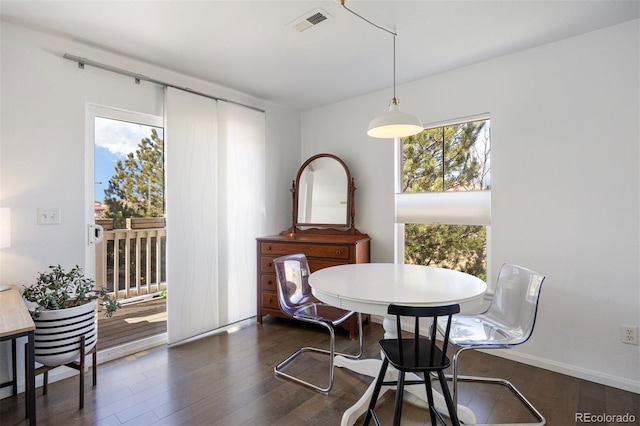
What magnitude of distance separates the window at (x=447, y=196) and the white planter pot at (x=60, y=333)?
2.60 meters

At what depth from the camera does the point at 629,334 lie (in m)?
2.11

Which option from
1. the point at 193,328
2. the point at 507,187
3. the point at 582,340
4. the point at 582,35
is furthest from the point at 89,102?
the point at 582,340

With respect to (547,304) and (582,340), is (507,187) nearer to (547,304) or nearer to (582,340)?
(547,304)

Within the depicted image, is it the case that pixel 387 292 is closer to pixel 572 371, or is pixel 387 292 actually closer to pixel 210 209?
pixel 572 371

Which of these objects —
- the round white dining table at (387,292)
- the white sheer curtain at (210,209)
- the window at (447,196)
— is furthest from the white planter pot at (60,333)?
the window at (447,196)

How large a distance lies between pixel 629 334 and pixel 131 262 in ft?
12.5

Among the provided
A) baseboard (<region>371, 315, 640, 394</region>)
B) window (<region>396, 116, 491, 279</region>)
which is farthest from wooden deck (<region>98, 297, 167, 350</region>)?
baseboard (<region>371, 315, 640, 394</region>)

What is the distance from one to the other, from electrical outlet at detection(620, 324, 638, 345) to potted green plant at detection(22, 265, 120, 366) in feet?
10.8

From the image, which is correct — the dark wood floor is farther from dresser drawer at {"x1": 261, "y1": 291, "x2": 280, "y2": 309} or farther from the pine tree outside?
the pine tree outside

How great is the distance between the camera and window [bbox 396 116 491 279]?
2.80 metres

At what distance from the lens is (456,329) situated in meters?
1.99

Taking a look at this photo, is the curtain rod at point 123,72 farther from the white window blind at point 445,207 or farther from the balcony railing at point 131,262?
the white window blind at point 445,207

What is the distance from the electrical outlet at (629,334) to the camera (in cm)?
209

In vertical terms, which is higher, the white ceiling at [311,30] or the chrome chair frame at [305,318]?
the white ceiling at [311,30]
